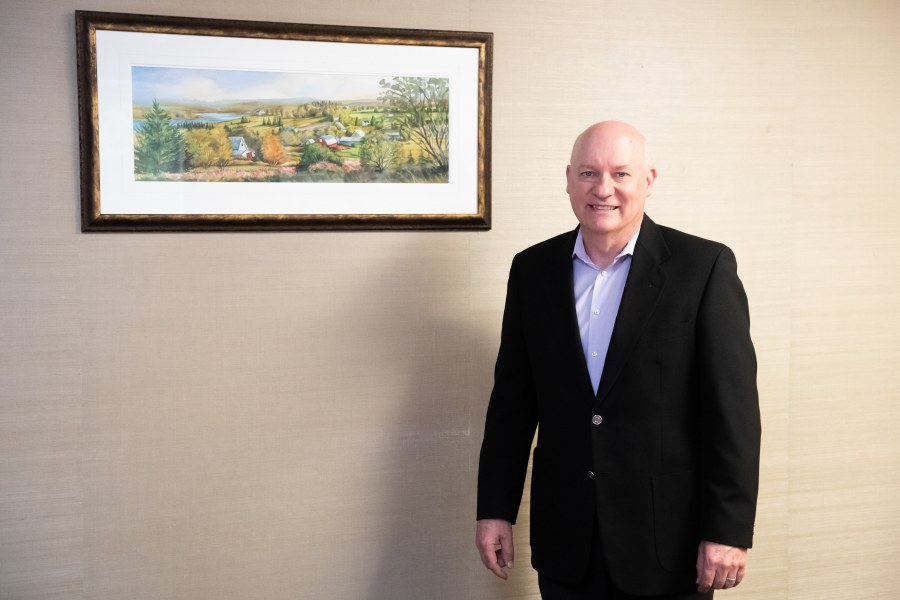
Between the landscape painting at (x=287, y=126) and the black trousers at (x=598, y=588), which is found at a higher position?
the landscape painting at (x=287, y=126)

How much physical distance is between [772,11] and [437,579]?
2007 mm

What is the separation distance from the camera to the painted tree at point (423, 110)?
2418 mm

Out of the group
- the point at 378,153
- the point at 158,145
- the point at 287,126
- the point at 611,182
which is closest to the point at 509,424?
the point at 611,182

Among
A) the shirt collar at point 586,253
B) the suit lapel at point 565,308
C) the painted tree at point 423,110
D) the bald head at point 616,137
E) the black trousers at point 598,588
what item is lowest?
the black trousers at point 598,588

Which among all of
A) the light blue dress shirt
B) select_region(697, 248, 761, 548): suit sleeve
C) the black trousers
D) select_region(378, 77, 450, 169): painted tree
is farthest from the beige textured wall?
select_region(697, 248, 761, 548): suit sleeve

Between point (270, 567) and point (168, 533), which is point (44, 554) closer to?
point (168, 533)

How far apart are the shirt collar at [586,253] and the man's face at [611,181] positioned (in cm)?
2

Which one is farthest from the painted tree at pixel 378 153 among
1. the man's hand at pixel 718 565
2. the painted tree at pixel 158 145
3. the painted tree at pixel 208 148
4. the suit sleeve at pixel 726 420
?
the man's hand at pixel 718 565

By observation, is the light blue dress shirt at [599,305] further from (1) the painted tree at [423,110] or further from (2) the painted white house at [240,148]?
(2) the painted white house at [240,148]

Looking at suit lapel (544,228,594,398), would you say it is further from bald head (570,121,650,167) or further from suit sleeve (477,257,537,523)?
bald head (570,121,650,167)

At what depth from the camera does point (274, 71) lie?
7.61 feet

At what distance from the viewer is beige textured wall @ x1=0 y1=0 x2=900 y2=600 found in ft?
7.32

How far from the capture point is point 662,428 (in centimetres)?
192

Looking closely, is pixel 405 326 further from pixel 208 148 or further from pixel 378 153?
pixel 208 148
